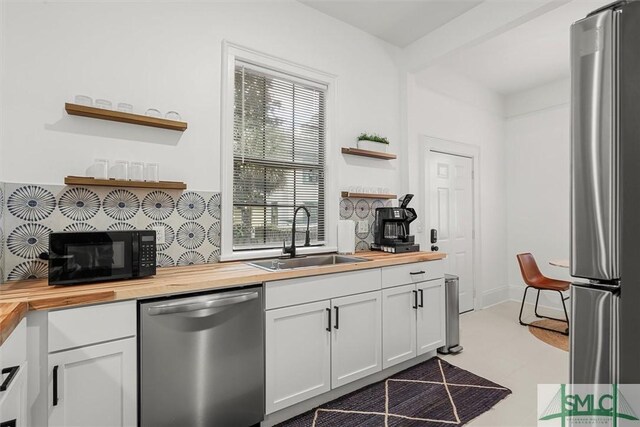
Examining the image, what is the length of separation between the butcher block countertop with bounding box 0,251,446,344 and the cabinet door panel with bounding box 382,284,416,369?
0.43 metres

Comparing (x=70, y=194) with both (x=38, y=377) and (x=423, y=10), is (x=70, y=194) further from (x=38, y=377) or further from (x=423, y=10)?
(x=423, y=10)

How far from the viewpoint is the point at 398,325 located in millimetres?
2533

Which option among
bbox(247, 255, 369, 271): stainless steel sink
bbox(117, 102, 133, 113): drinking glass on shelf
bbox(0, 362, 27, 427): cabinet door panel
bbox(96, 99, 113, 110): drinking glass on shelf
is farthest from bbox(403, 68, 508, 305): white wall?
bbox(0, 362, 27, 427): cabinet door panel

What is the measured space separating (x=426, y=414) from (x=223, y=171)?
214cm

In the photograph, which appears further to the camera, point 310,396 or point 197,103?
point 197,103

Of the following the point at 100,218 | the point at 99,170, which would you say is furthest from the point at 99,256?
the point at 99,170

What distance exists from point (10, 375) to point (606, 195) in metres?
1.72

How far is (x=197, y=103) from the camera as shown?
7.61 ft

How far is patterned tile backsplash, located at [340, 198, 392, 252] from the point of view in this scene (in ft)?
10.1

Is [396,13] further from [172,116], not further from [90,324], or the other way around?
[90,324]

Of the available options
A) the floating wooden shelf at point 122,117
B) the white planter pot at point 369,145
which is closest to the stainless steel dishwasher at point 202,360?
the floating wooden shelf at point 122,117

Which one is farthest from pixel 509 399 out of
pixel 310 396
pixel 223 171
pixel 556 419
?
pixel 223 171

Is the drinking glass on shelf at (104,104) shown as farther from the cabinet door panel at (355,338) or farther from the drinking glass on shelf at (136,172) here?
the cabinet door panel at (355,338)

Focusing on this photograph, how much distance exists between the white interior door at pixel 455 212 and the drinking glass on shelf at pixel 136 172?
3.05 metres
